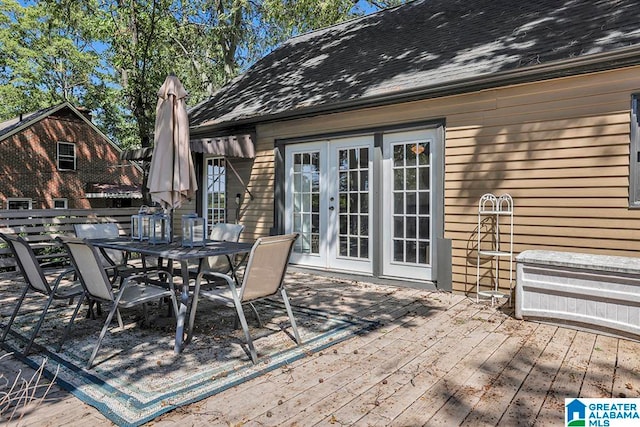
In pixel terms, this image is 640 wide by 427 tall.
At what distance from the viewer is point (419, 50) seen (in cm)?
614

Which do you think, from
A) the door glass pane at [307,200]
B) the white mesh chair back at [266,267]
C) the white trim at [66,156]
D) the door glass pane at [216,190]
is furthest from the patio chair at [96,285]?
the white trim at [66,156]

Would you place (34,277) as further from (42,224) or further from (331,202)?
(42,224)

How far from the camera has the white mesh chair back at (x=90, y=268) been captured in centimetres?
280

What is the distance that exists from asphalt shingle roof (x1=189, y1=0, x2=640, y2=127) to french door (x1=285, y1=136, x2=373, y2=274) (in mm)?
745

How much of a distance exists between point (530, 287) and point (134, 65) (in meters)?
9.33

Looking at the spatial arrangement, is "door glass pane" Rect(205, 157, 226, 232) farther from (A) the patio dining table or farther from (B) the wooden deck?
(B) the wooden deck

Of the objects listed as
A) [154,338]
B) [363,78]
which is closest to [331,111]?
[363,78]

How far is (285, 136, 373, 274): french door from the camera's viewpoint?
232 inches

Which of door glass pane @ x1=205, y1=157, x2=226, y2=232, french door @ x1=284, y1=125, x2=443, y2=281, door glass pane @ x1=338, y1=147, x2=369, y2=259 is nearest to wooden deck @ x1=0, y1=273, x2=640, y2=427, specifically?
french door @ x1=284, y1=125, x2=443, y2=281

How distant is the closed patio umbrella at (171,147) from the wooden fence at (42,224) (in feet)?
14.3

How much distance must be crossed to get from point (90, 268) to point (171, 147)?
4.60 feet

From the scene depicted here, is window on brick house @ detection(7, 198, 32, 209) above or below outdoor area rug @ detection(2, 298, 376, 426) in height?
above

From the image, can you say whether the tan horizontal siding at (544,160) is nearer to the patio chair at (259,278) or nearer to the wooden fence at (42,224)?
the patio chair at (259,278)

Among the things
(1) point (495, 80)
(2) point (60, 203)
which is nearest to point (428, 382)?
(1) point (495, 80)
